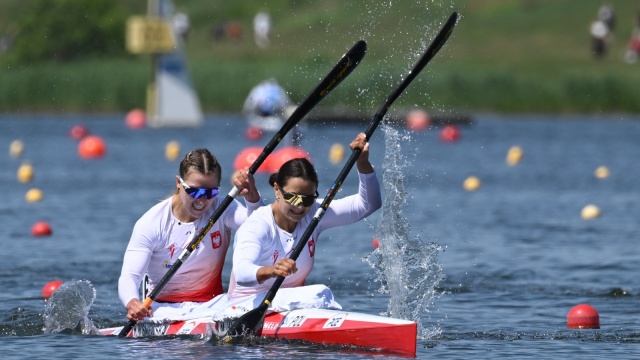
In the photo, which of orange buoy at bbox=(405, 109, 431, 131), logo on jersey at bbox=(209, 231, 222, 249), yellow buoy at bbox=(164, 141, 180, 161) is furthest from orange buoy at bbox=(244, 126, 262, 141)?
logo on jersey at bbox=(209, 231, 222, 249)

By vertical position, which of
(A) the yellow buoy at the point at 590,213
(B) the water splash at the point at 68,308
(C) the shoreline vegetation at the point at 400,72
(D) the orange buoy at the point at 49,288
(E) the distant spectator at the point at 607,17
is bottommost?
(B) the water splash at the point at 68,308

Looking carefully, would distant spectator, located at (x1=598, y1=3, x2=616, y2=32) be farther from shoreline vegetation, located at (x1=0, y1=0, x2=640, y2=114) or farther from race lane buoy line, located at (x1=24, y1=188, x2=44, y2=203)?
race lane buoy line, located at (x1=24, y1=188, x2=44, y2=203)

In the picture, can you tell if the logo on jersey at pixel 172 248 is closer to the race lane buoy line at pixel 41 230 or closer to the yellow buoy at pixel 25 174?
the race lane buoy line at pixel 41 230

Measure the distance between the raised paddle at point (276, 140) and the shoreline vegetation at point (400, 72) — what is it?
29672 mm

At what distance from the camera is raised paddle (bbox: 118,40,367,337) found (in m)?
10.9

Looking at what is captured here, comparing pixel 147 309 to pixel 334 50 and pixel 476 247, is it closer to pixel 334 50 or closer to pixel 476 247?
pixel 476 247

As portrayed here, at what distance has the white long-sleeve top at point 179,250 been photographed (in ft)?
35.6

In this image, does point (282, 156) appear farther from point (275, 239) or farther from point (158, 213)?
point (275, 239)

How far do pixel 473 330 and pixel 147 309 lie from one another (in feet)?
10.4

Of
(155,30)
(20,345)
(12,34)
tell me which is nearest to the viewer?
(20,345)

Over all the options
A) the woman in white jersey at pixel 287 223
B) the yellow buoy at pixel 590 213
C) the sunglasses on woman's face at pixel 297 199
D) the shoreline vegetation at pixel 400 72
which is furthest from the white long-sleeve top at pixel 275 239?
the shoreline vegetation at pixel 400 72

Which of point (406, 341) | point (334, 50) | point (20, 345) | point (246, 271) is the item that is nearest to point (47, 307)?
point (20, 345)

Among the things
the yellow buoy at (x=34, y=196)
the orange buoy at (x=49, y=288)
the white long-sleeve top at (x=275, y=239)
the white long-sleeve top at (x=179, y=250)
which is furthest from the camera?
the yellow buoy at (x=34, y=196)

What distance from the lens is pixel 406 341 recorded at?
10250mm
